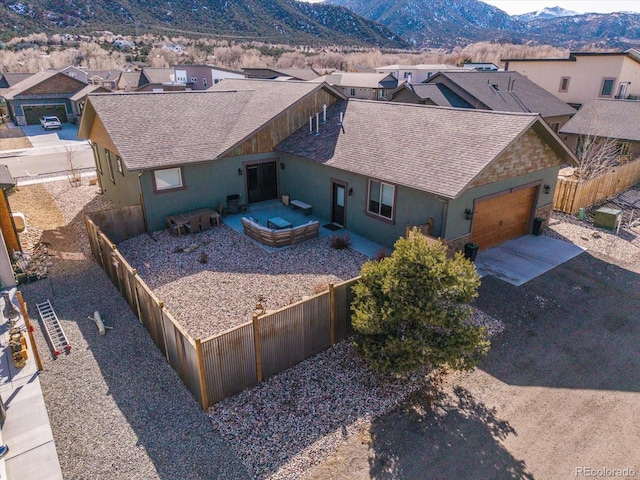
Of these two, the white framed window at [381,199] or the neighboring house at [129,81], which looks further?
the neighboring house at [129,81]

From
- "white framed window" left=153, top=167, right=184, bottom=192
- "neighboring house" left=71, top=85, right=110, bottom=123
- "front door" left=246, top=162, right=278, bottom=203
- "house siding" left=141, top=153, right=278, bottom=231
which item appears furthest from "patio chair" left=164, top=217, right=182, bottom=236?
"neighboring house" left=71, top=85, right=110, bottom=123

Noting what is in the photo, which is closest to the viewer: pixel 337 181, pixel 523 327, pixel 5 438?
pixel 5 438

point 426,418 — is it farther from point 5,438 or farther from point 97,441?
point 5,438

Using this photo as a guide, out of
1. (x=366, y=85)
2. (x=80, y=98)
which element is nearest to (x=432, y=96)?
(x=366, y=85)

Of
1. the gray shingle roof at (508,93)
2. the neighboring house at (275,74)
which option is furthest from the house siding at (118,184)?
the neighboring house at (275,74)

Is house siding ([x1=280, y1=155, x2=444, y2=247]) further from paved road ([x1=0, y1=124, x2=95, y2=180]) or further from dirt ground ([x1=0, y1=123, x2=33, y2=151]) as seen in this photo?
dirt ground ([x1=0, y1=123, x2=33, y2=151])

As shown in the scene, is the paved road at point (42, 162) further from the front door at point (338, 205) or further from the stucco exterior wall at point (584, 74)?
the stucco exterior wall at point (584, 74)

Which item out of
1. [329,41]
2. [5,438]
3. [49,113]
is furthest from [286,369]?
[329,41]
